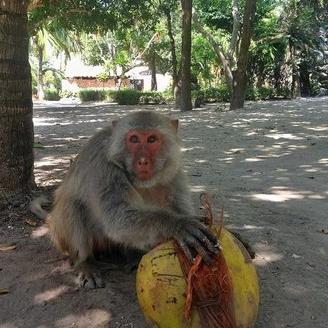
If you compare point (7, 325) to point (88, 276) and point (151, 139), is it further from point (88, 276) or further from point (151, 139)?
point (151, 139)

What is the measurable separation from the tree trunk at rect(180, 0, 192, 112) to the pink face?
15.0 meters

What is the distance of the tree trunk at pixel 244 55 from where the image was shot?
55.0ft

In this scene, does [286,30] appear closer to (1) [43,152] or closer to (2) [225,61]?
(2) [225,61]

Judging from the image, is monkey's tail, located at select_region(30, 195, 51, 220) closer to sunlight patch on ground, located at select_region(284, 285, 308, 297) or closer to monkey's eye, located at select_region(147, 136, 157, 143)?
monkey's eye, located at select_region(147, 136, 157, 143)

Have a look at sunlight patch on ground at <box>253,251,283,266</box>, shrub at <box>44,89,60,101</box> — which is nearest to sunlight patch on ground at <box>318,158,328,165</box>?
sunlight patch on ground at <box>253,251,283,266</box>

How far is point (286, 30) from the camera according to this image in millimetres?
27734

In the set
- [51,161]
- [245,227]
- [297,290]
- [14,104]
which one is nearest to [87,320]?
[297,290]

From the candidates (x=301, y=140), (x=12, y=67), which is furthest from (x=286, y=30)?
(x=12, y=67)

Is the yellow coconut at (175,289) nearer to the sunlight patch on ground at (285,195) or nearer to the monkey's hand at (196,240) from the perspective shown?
the monkey's hand at (196,240)

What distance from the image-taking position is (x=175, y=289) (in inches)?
97.6

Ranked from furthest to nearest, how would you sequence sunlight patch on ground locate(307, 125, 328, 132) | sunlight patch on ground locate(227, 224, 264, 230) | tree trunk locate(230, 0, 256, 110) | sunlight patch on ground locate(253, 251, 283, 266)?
tree trunk locate(230, 0, 256, 110), sunlight patch on ground locate(307, 125, 328, 132), sunlight patch on ground locate(227, 224, 264, 230), sunlight patch on ground locate(253, 251, 283, 266)

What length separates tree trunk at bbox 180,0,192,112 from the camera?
17484 mm

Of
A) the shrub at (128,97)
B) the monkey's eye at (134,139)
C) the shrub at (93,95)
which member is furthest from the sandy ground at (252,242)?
the shrub at (93,95)

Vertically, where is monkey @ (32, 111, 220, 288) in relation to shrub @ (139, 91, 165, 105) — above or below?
above
